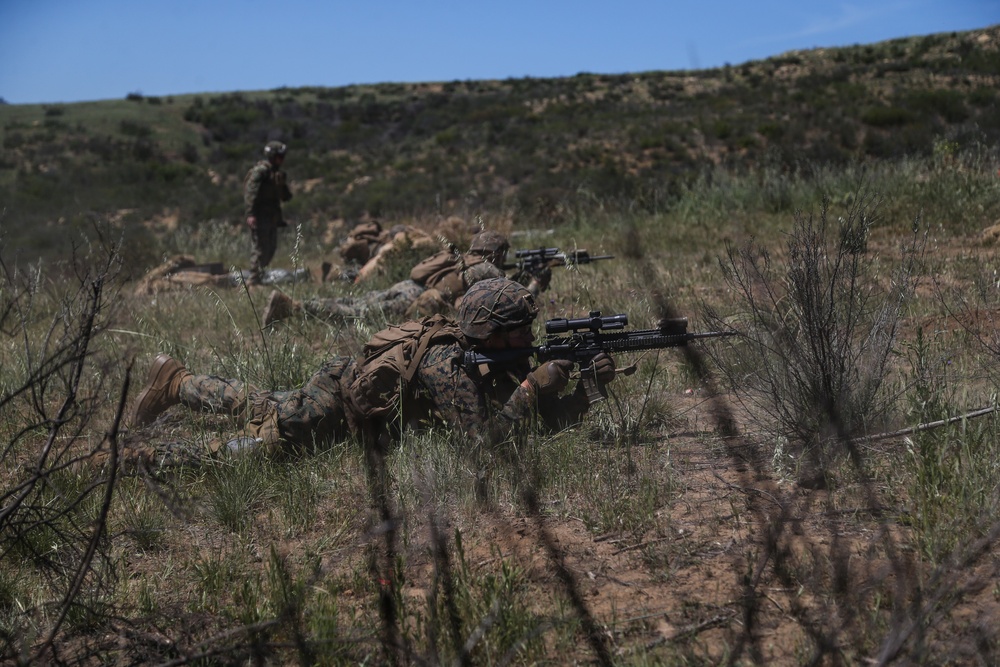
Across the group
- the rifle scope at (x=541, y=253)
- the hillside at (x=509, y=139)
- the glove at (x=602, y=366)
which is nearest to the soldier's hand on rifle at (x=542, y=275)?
the rifle scope at (x=541, y=253)

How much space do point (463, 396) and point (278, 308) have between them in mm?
3048

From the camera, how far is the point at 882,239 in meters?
8.38

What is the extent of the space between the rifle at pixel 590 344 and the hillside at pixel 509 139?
7.40 metres

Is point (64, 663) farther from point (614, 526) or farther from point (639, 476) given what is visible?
point (639, 476)

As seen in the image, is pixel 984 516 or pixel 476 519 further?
pixel 476 519

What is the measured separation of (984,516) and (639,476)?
131cm

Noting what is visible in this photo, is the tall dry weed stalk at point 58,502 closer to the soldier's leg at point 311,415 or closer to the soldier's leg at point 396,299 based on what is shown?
the soldier's leg at point 311,415

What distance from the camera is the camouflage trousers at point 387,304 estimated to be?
6.80m

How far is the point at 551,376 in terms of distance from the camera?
4.15 meters

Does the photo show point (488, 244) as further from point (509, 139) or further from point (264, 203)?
point (509, 139)

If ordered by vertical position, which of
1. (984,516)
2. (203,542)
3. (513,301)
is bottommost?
(203,542)

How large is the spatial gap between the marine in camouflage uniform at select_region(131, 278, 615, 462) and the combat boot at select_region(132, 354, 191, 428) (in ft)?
0.33

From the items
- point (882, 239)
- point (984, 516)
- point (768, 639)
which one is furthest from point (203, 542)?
point (882, 239)

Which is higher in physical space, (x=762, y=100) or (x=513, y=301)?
(x=762, y=100)
